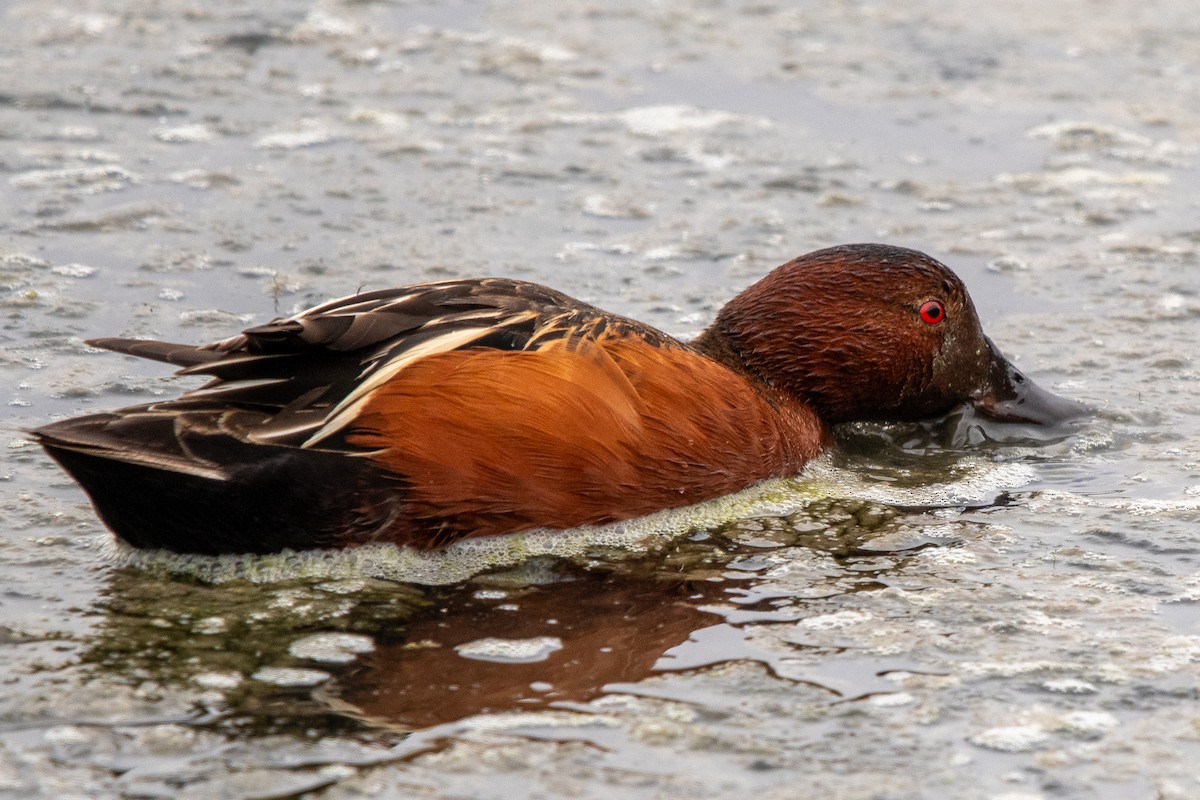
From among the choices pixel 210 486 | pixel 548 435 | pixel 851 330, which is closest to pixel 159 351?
pixel 210 486

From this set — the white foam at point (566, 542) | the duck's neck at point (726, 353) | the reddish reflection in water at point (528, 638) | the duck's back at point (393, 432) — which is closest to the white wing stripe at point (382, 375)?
the duck's back at point (393, 432)

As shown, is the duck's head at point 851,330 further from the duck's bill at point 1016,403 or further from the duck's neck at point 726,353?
the duck's bill at point 1016,403

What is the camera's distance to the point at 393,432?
17.1 feet

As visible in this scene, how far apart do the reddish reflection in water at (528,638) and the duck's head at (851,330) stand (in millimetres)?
1337

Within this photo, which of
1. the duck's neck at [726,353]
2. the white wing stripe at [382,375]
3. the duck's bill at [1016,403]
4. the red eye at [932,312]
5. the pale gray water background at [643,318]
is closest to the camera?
the pale gray water background at [643,318]

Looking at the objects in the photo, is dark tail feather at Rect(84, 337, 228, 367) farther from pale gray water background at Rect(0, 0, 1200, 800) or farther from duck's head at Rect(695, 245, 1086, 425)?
duck's head at Rect(695, 245, 1086, 425)

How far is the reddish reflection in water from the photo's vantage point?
4.53 m

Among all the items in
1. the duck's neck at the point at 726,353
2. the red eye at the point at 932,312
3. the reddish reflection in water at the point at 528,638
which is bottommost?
the reddish reflection in water at the point at 528,638

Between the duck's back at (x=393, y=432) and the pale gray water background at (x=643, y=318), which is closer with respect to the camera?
the pale gray water background at (x=643, y=318)

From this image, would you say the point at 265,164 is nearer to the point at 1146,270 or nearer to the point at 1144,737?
the point at 1146,270

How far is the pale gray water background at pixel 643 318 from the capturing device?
4.33 m

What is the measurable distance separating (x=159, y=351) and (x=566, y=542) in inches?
59.6

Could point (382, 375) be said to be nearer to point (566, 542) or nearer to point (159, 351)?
point (159, 351)

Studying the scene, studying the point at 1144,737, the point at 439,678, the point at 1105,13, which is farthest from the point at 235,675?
the point at 1105,13
